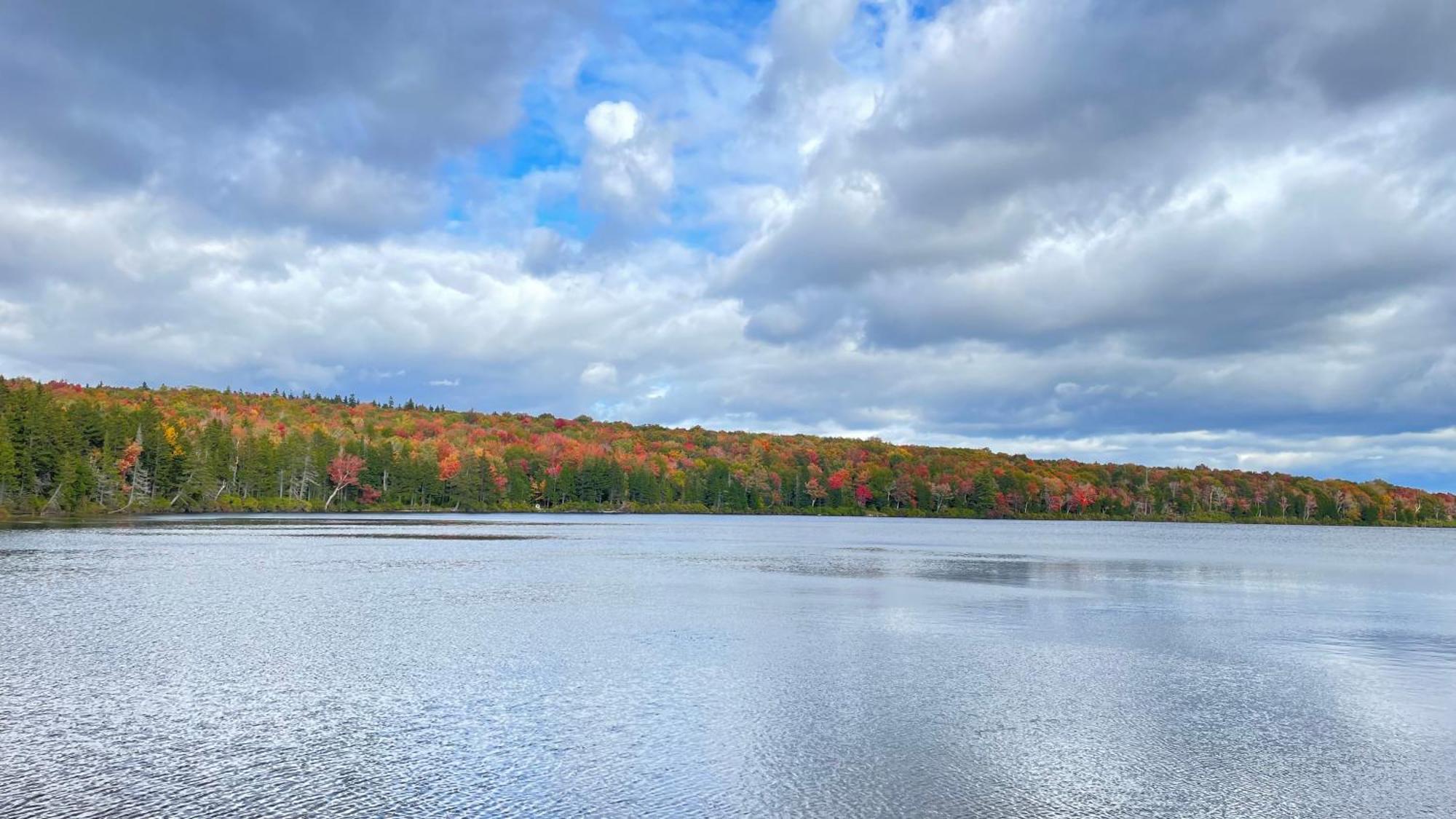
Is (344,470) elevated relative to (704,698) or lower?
elevated

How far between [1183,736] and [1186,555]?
6895 centimetres

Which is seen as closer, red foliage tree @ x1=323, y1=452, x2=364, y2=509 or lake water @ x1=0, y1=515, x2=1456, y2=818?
lake water @ x1=0, y1=515, x2=1456, y2=818

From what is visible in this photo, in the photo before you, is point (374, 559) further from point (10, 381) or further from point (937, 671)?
point (10, 381)

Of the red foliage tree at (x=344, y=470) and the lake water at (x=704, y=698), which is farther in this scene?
the red foliage tree at (x=344, y=470)

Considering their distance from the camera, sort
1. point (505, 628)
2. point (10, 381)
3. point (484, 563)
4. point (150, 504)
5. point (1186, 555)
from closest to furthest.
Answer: point (505, 628) → point (484, 563) → point (1186, 555) → point (150, 504) → point (10, 381)

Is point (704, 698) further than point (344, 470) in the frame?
No

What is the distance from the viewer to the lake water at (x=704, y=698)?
1324 cm

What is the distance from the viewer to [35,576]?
38.7 meters

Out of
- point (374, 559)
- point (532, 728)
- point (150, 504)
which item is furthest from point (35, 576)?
point (150, 504)

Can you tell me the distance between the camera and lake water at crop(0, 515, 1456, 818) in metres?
13.2

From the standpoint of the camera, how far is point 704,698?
19156 mm

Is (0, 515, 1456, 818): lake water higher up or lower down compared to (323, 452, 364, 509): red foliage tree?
lower down

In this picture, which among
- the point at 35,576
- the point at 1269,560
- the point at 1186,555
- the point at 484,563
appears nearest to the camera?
the point at 35,576

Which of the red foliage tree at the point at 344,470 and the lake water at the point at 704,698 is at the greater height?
the red foliage tree at the point at 344,470
